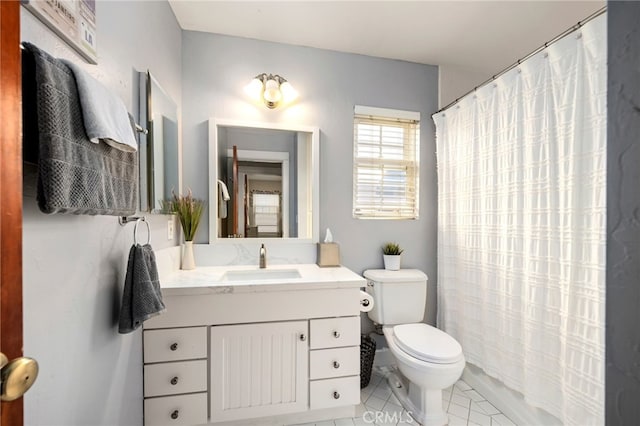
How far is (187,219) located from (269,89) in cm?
105

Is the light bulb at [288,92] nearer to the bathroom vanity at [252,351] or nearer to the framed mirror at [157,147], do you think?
the framed mirror at [157,147]

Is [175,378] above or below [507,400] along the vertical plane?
above

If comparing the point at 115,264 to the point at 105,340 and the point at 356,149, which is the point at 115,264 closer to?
the point at 105,340

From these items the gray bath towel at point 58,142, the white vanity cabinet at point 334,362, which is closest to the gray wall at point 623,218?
the gray bath towel at point 58,142

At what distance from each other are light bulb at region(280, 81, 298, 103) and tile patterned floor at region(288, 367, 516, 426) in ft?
6.96

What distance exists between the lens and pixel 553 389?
53.4 inches

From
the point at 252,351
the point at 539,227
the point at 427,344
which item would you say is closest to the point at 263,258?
the point at 252,351

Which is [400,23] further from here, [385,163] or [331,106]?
[385,163]

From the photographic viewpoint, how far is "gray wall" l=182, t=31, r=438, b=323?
6.19ft

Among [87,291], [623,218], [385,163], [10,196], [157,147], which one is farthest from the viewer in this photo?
[385,163]

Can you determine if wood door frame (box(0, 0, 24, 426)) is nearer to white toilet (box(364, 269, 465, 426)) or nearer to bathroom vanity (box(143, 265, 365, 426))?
bathroom vanity (box(143, 265, 365, 426))

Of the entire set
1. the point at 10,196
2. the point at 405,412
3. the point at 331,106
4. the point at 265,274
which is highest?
the point at 331,106

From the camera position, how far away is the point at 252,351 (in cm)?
144

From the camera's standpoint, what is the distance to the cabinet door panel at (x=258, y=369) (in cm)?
141
